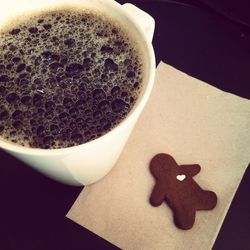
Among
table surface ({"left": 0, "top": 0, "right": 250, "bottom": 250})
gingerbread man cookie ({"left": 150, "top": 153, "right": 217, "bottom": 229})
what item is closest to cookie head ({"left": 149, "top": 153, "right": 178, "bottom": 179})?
gingerbread man cookie ({"left": 150, "top": 153, "right": 217, "bottom": 229})

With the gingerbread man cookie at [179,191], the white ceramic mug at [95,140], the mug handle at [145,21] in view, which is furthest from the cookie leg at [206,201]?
the mug handle at [145,21]

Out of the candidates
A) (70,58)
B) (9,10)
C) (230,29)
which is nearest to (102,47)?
(70,58)

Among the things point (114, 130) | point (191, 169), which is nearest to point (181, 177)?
point (191, 169)

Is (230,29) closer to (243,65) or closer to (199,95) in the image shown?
(243,65)

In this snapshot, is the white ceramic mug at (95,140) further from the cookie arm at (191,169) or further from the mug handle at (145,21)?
the cookie arm at (191,169)

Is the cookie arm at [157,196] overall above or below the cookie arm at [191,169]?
below

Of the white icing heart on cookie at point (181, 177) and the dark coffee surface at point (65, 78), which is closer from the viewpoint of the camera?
the dark coffee surface at point (65, 78)
